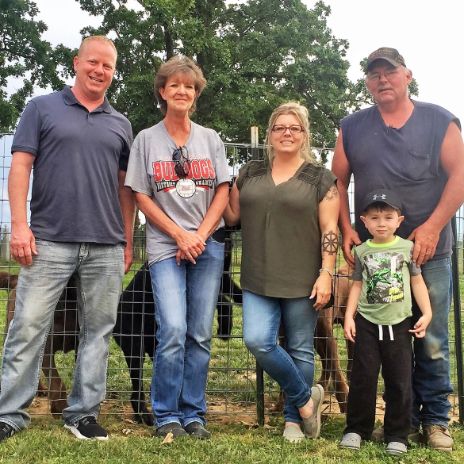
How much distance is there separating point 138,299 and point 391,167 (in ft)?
7.31

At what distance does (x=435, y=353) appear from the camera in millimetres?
4016

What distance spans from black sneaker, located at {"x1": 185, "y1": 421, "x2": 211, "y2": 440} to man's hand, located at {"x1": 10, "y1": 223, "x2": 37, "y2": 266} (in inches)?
59.1

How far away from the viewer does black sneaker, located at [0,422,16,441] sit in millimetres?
3734

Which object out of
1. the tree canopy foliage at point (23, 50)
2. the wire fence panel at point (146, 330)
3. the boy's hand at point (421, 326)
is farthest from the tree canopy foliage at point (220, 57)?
the boy's hand at point (421, 326)

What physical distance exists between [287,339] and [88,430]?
145 cm

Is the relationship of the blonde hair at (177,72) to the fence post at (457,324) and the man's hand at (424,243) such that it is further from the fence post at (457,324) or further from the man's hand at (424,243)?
the fence post at (457,324)

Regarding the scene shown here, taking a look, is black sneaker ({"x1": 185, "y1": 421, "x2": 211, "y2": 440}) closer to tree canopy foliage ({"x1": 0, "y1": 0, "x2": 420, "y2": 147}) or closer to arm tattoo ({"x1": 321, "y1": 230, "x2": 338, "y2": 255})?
arm tattoo ({"x1": 321, "y1": 230, "x2": 338, "y2": 255})

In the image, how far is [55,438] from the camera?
3.88 meters

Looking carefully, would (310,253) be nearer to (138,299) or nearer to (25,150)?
(138,299)

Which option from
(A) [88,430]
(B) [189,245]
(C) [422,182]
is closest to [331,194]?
(C) [422,182]

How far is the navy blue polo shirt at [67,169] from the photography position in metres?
3.80

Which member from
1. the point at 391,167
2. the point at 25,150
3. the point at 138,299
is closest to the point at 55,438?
the point at 138,299

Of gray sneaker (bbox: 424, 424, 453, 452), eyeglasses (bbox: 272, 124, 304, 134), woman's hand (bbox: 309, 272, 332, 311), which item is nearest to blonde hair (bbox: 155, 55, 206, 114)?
eyeglasses (bbox: 272, 124, 304, 134)

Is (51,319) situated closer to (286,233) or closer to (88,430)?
(88,430)
